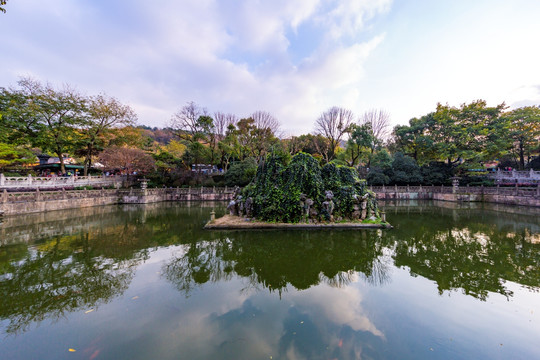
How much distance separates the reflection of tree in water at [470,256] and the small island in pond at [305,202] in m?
2.44

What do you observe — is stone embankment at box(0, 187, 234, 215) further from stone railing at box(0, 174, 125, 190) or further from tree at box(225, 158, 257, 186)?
tree at box(225, 158, 257, 186)

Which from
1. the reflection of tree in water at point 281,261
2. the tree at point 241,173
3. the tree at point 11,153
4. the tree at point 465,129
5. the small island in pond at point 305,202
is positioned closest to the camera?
the reflection of tree in water at point 281,261

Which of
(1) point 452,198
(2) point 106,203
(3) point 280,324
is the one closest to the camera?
(3) point 280,324

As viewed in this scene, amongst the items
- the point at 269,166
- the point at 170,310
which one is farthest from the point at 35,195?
the point at 170,310

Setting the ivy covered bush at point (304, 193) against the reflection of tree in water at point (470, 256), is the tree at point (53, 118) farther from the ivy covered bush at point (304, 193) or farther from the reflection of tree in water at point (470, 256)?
the reflection of tree in water at point (470, 256)

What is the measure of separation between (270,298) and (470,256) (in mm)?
8011

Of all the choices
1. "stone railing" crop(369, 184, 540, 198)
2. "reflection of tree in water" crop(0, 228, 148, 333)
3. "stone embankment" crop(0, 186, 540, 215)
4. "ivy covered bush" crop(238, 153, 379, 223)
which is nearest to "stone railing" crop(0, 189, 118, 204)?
"stone embankment" crop(0, 186, 540, 215)

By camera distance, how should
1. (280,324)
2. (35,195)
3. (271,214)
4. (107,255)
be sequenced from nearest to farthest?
(280,324), (107,255), (271,214), (35,195)

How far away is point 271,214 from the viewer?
12.4m

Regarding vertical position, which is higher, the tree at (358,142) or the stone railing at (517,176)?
the tree at (358,142)

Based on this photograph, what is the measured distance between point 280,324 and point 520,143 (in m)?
44.0

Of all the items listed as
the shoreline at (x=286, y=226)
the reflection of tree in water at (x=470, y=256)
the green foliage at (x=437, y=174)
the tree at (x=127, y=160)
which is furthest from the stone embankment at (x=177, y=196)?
the reflection of tree in water at (x=470, y=256)

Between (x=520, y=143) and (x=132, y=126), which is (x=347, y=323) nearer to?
(x=132, y=126)

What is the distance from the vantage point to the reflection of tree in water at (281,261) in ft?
20.2
